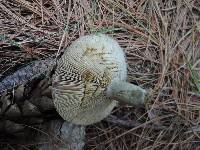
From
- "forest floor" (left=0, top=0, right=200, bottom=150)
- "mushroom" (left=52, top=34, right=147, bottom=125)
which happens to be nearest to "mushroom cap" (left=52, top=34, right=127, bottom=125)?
"mushroom" (left=52, top=34, right=147, bottom=125)

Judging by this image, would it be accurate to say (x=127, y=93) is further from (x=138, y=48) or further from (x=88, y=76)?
(x=138, y=48)

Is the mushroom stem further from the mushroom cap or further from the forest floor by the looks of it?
the forest floor

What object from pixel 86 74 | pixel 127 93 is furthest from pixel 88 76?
pixel 127 93

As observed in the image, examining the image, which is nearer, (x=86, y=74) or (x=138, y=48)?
(x=86, y=74)

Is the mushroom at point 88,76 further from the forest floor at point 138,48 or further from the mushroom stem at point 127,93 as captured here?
the forest floor at point 138,48

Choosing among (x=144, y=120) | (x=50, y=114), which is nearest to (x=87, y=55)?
(x=50, y=114)

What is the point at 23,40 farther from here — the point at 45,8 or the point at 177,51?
the point at 177,51
